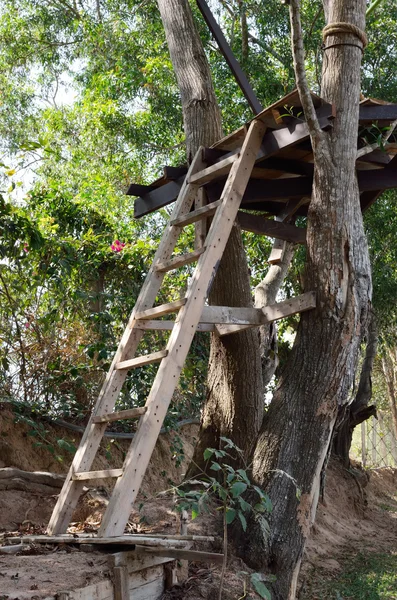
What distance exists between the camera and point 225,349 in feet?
19.8

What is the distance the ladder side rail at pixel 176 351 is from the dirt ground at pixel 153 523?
1.02 ft

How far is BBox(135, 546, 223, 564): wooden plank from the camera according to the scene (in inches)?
154

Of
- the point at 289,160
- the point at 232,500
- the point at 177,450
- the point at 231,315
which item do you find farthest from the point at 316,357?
the point at 177,450

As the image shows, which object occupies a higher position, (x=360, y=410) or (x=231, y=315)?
(x=360, y=410)

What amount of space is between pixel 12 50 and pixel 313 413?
1298cm

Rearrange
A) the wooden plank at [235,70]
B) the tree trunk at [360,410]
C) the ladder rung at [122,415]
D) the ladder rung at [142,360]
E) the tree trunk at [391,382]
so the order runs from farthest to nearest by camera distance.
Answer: the tree trunk at [391,382]
the tree trunk at [360,410]
the wooden plank at [235,70]
the ladder rung at [142,360]
the ladder rung at [122,415]

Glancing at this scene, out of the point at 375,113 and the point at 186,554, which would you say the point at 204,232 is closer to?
the point at 375,113

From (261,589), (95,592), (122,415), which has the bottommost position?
(95,592)

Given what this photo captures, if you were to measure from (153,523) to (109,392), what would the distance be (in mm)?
1164

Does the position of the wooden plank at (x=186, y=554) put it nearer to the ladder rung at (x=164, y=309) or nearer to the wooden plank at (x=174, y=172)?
the ladder rung at (x=164, y=309)

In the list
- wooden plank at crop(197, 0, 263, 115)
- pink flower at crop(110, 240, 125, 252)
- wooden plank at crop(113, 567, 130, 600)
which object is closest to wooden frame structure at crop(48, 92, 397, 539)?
wooden plank at crop(113, 567, 130, 600)

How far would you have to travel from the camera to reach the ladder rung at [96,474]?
4121 mm

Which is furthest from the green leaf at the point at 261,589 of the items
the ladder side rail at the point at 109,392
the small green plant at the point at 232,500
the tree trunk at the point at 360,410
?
the tree trunk at the point at 360,410

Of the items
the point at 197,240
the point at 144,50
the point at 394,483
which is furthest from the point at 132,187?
the point at 394,483
